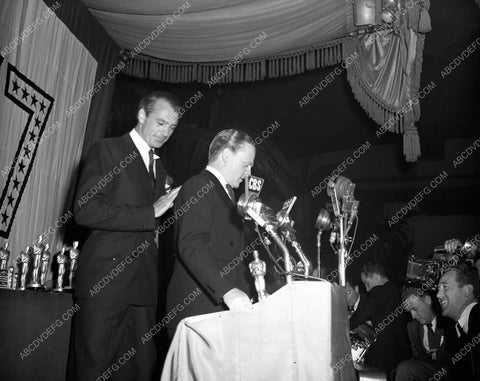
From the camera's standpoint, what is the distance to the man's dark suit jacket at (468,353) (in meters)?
3.12

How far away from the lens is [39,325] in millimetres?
3127

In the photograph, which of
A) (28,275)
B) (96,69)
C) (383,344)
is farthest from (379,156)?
(28,275)

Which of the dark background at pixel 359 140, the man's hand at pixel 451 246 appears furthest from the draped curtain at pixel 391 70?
the dark background at pixel 359 140

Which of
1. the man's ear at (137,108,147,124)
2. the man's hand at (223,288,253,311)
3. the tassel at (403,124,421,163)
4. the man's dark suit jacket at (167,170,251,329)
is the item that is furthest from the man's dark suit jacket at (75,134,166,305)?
the tassel at (403,124,421,163)

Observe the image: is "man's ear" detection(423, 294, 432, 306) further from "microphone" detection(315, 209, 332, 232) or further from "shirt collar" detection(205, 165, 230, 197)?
"shirt collar" detection(205, 165, 230, 197)

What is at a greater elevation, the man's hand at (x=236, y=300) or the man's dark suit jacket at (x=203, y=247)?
the man's dark suit jacket at (x=203, y=247)

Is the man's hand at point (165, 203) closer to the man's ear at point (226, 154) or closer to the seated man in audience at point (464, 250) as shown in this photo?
the man's ear at point (226, 154)

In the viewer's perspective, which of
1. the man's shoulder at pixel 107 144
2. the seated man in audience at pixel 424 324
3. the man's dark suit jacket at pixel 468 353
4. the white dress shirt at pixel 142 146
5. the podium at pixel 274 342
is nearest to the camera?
the podium at pixel 274 342

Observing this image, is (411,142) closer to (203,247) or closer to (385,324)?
(385,324)

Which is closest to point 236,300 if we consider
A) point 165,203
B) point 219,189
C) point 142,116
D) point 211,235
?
point 211,235

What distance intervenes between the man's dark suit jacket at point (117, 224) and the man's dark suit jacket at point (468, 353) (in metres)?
1.98

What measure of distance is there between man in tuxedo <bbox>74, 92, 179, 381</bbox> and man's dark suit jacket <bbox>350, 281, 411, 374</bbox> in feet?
8.40

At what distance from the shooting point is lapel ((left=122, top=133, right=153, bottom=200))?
2686 mm

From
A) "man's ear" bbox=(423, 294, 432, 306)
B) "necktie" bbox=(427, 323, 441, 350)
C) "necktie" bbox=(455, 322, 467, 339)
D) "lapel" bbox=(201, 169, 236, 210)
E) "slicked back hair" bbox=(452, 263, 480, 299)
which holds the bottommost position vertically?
"necktie" bbox=(427, 323, 441, 350)
